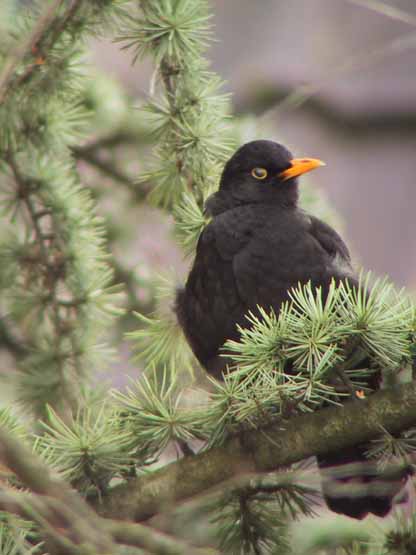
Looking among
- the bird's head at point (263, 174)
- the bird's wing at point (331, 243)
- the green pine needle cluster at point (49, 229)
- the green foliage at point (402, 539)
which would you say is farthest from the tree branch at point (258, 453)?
the bird's head at point (263, 174)

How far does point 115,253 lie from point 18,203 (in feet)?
1.81

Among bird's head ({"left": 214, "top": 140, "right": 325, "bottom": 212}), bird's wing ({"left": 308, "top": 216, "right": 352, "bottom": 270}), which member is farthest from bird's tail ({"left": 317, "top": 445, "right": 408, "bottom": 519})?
bird's head ({"left": 214, "top": 140, "right": 325, "bottom": 212})

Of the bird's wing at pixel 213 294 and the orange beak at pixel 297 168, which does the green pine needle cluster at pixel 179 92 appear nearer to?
the bird's wing at pixel 213 294

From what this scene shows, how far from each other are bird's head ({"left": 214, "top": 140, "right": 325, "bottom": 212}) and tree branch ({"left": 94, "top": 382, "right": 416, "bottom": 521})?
100 centimetres

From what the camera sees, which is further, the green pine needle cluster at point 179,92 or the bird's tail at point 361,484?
the green pine needle cluster at point 179,92

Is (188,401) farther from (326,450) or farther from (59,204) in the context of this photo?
(59,204)

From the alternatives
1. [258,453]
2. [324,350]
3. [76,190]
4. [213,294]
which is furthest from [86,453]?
[76,190]

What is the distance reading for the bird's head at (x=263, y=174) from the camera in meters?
2.53

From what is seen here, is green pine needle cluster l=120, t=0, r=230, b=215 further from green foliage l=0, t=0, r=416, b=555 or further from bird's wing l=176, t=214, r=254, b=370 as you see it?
bird's wing l=176, t=214, r=254, b=370

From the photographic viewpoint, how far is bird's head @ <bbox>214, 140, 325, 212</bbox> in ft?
8.31

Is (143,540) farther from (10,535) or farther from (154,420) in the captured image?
(154,420)

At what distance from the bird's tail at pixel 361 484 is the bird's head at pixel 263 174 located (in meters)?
0.83

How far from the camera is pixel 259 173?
2582 millimetres

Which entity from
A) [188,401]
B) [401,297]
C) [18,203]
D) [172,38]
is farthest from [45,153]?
[401,297]
